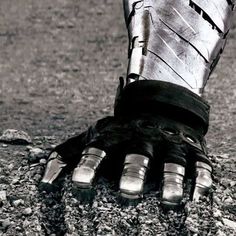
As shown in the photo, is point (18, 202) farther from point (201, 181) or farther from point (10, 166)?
point (201, 181)

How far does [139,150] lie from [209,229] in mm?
307

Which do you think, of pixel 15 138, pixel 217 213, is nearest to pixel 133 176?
pixel 217 213

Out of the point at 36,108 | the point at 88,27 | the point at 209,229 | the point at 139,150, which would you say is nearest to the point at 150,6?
the point at 139,150

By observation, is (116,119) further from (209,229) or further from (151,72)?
(209,229)

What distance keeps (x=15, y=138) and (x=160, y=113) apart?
2.90 feet

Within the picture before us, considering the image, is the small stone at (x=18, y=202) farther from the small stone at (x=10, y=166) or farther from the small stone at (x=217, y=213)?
the small stone at (x=217, y=213)

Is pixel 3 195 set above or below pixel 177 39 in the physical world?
below

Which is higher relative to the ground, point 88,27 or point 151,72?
point 88,27

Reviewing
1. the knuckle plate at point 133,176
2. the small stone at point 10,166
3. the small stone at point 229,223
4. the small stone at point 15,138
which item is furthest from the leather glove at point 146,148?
the small stone at point 15,138

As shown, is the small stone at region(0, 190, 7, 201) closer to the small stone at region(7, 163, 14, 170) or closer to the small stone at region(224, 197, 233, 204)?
A: the small stone at region(7, 163, 14, 170)

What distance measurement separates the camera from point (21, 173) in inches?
110

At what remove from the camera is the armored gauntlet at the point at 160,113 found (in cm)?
244

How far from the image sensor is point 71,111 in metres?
4.08

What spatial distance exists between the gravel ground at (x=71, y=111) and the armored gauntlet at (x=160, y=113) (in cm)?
7
